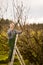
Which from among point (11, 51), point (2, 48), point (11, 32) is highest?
point (11, 32)

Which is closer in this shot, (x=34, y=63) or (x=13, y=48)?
(x=13, y=48)

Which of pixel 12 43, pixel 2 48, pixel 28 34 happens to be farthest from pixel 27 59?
pixel 12 43

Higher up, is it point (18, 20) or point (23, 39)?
point (23, 39)

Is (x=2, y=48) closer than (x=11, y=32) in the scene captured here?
No

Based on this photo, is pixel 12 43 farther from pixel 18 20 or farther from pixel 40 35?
pixel 18 20

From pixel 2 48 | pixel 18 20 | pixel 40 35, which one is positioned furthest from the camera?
pixel 18 20

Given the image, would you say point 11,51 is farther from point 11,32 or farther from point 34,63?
point 34,63

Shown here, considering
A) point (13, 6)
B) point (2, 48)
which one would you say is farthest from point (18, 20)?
point (2, 48)

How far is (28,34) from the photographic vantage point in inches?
642

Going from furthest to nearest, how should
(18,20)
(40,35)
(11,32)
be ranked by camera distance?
(18,20)
(40,35)
(11,32)

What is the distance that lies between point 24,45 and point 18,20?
9135mm

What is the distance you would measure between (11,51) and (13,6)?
1502 centimetres

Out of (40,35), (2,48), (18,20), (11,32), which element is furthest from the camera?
(18,20)

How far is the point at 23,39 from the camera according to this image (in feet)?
53.6
